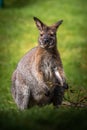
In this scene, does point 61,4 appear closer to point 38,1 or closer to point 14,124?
point 38,1

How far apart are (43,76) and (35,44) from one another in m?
10.6

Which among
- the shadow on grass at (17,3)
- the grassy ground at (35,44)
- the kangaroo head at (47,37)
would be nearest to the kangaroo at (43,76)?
the kangaroo head at (47,37)

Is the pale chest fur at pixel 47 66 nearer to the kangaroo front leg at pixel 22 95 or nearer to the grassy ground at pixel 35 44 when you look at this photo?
the kangaroo front leg at pixel 22 95

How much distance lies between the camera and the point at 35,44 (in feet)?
64.1

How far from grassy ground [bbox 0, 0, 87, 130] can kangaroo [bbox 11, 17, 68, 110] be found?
0.35 meters

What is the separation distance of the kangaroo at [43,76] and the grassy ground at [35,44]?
35 centimetres

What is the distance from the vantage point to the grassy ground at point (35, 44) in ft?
18.1

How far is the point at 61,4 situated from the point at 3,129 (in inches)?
908

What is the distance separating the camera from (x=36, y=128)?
5133 mm

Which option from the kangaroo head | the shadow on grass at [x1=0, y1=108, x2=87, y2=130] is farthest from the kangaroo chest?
the shadow on grass at [x1=0, y1=108, x2=87, y2=130]

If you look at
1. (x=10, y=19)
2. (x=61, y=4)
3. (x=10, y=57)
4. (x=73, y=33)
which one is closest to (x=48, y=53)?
(x=10, y=57)

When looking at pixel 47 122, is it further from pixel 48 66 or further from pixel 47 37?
pixel 47 37

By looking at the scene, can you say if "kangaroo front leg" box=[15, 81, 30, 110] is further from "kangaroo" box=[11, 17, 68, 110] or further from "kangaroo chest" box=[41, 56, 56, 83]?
"kangaroo chest" box=[41, 56, 56, 83]

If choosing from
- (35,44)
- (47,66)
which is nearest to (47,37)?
(47,66)
